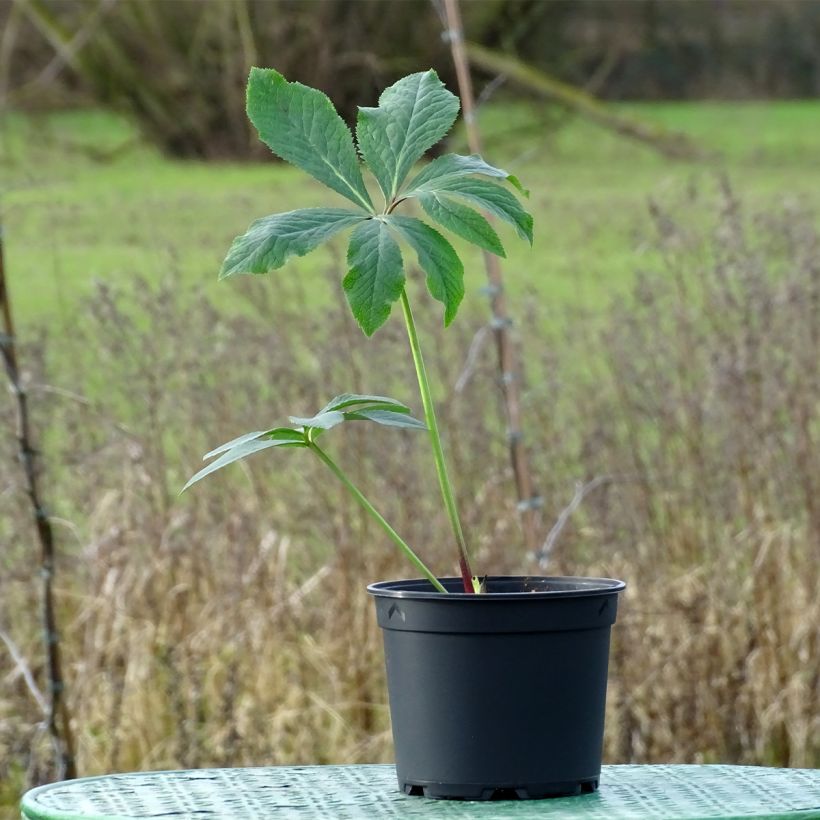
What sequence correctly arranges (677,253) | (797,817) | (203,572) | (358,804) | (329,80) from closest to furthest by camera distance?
(797,817) < (358,804) < (203,572) < (677,253) < (329,80)

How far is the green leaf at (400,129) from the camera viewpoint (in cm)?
152

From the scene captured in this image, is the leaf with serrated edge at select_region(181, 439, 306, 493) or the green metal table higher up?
the leaf with serrated edge at select_region(181, 439, 306, 493)

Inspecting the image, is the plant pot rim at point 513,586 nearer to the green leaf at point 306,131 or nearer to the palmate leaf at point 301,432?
the palmate leaf at point 301,432

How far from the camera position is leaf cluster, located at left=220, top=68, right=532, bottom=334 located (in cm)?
146

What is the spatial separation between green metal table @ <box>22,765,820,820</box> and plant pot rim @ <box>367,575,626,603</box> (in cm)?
20

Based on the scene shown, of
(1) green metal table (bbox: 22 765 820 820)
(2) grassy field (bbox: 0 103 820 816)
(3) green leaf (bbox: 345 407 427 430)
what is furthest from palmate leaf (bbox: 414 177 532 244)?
(2) grassy field (bbox: 0 103 820 816)

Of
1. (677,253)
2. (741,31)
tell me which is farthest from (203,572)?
(741,31)

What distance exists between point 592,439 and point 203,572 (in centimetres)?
95

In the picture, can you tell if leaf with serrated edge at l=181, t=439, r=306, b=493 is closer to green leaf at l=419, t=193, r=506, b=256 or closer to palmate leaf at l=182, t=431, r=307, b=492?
palmate leaf at l=182, t=431, r=307, b=492

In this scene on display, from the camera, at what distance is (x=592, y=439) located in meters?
3.62

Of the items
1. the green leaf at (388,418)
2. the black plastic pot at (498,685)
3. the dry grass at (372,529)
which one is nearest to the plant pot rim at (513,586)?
the black plastic pot at (498,685)

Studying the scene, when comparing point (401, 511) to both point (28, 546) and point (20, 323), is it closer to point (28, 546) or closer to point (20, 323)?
point (28, 546)

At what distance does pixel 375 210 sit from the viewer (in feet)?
4.89

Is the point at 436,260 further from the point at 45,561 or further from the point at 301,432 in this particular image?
the point at 45,561
